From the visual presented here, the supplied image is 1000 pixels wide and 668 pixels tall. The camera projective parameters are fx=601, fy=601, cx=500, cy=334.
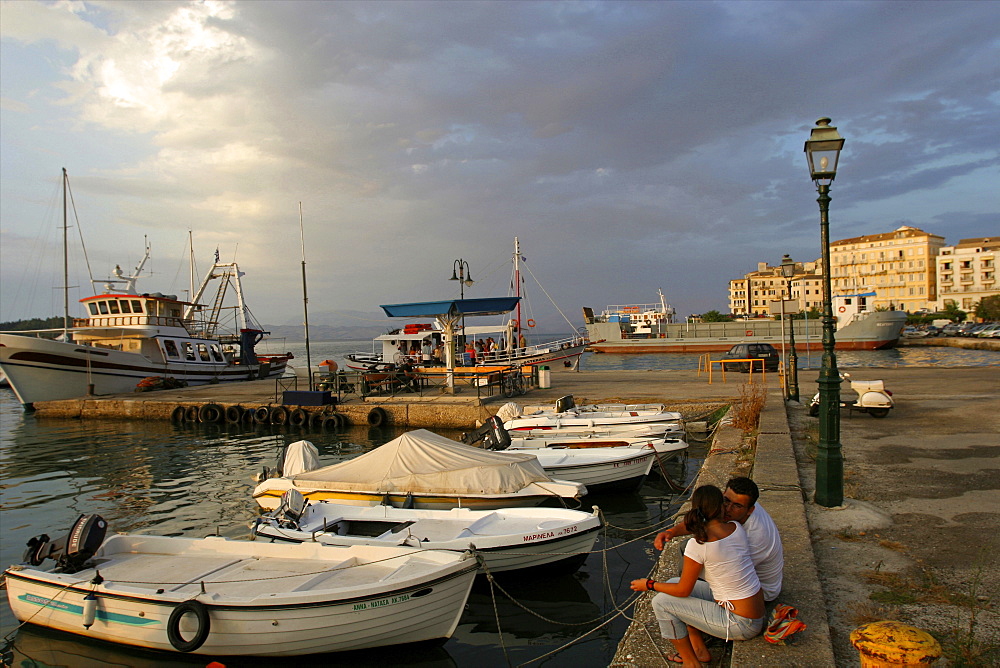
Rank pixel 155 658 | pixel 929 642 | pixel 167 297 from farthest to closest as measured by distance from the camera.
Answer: pixel 167 297
pixel 155 658
pixel 929 642

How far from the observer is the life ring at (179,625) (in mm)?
6410

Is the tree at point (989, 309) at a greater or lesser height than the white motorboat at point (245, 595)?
greater

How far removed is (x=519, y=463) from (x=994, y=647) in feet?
23.0

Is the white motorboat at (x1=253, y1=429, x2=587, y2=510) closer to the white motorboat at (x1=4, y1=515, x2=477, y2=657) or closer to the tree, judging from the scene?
the white motorboat at (x1=4, y1=515, x2=477, y2=657)

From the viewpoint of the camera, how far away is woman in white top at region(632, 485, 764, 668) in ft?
14.1

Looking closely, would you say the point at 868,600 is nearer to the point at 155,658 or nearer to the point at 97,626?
the point at 155,658

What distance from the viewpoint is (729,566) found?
428 cm

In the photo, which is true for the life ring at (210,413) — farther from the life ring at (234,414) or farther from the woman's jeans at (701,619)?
the woman's jeans at (701,619)

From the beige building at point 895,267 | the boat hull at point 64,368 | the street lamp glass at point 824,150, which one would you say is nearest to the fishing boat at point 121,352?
the boat hull at point 64,368

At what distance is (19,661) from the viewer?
7.26m

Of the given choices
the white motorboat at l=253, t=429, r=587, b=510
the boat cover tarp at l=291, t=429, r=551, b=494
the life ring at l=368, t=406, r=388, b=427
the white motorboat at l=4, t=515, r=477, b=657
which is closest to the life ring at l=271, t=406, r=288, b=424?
the life ring at l=368, t=406, r=388, b=427

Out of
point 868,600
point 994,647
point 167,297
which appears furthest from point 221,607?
point 167,297

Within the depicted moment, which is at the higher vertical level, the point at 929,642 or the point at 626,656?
the point at 929,642

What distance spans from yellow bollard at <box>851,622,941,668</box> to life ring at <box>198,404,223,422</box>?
86.9ft
